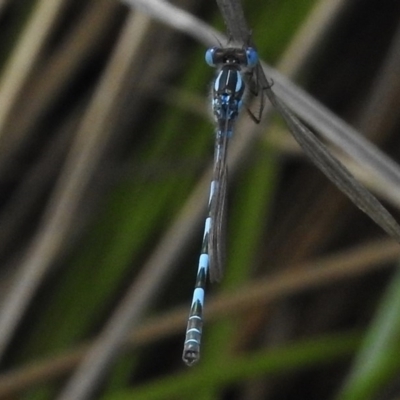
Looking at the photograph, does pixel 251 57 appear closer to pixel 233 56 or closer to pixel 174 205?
pixel 233 56

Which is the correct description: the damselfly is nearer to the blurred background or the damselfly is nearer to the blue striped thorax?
the blue striped thorax

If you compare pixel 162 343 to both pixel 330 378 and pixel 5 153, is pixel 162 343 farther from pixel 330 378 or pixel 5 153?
pixel 5 153

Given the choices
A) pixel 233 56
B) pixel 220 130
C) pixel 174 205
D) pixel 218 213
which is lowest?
pixel 174 205

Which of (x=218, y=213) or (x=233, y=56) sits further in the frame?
(x=218, y=213)

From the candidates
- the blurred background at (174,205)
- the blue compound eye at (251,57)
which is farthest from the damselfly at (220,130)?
Answer: the blurred background at (174,205)

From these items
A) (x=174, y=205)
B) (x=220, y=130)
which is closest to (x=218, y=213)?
(x=220, y=130)

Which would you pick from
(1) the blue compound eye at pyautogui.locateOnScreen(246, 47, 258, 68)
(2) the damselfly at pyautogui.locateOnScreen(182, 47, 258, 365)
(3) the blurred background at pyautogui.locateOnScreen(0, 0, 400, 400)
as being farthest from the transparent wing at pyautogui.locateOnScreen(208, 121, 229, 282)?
(3) the blurred background at pyautogui.locateOnScreen(0, 0, 400, 400)

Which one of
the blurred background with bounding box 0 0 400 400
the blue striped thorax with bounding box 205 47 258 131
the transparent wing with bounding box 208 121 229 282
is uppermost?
the blue striped thorax with bounding box 205 47 258 131
